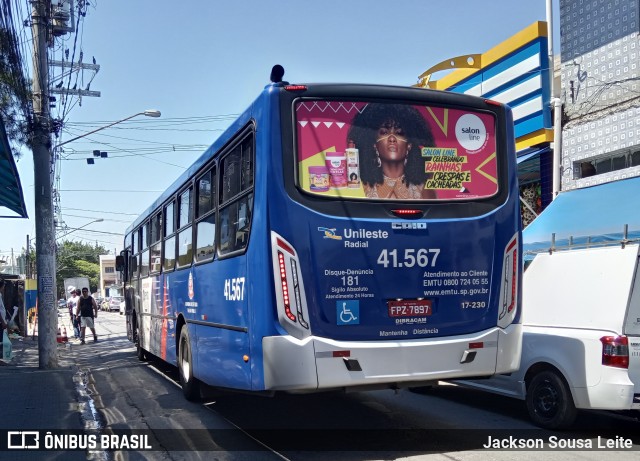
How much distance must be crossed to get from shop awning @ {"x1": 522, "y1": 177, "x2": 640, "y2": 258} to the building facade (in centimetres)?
83

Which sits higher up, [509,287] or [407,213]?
[407,213]

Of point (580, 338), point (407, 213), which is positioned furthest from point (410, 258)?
point (580, 338)

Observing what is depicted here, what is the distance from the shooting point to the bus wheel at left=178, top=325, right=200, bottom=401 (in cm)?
850

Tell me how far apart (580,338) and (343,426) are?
109 inches

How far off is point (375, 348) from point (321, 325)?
1.76 ft

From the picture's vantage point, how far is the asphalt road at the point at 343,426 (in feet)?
20.3

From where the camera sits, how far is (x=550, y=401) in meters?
7.05

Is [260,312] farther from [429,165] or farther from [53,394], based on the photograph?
[53,394]

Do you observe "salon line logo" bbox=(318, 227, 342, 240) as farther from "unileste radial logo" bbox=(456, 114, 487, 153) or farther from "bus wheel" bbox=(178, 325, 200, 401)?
"bus wheel" bbox=(178, 325, 200, 401)

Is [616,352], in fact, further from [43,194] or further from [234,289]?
[43,194]

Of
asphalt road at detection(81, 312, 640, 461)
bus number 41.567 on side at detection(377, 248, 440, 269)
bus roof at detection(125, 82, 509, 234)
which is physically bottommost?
asphalt road at detection(81, 312, 640, 461)

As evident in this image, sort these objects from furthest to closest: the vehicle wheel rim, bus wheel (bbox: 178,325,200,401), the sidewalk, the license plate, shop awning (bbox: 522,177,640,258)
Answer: shop awning (bbox: 522,177,640,258) → bus wheel (bbox: 178,325,200,401) → the sidewalk → the vehicle wheel rim → the license plate

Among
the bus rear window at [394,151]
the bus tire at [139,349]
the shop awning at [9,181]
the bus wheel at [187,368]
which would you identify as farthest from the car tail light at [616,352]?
the bus tire at [139,349]

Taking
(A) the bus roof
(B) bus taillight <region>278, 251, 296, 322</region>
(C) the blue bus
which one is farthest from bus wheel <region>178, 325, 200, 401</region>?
(B) bus taillight <region>278, 251, 296, 322</region>
